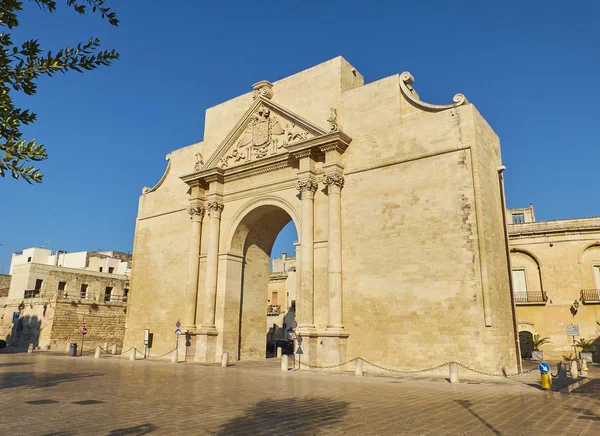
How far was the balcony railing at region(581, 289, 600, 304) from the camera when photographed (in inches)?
1004

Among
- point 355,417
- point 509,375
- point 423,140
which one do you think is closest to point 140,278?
point 423,140

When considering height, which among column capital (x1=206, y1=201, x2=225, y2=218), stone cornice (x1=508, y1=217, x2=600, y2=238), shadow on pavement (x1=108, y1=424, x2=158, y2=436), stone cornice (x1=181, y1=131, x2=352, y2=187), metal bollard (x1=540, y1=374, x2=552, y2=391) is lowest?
shadow on pavement (x1=108, y1=424, x2=158, y2=436)

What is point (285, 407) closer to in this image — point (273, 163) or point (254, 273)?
point (273, 163)

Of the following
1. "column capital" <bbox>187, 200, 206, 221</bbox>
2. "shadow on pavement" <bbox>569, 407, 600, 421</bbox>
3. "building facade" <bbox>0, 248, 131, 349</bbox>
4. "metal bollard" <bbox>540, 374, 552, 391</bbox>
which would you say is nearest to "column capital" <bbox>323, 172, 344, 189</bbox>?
"column capital" <bbox>187, 200, 206, 221</bbox>

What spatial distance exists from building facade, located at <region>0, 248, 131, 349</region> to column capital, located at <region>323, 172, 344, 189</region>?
23386 mm

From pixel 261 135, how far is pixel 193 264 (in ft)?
23.0

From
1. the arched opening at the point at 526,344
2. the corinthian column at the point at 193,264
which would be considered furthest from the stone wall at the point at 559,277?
the corinthian column at the point at 193,264

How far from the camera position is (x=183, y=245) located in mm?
24203

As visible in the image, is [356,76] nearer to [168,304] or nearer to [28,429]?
[168,304]

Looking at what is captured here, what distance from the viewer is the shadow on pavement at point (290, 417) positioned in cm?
652

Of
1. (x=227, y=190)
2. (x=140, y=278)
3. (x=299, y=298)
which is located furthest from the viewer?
(x=140, y=278)

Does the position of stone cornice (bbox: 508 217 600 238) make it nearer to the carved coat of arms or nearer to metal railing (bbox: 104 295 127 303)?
the carved coat of arms

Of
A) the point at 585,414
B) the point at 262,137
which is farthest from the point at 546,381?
the point at 262,137

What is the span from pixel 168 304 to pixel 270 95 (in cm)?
1176
